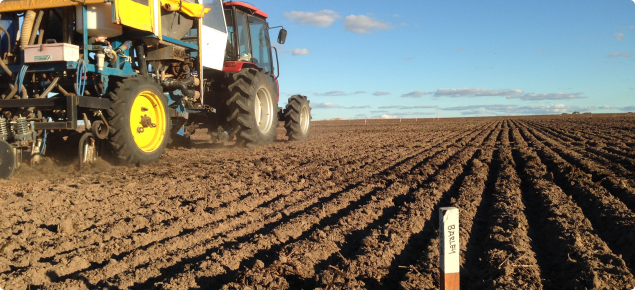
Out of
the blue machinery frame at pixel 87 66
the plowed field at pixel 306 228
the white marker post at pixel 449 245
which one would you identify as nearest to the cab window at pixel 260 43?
the blue machinery frame at pixel 87 66

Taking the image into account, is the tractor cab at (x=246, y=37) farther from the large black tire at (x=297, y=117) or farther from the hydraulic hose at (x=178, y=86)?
the hydraulic hose at (x=178, y=86)

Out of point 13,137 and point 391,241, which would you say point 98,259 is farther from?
point 13,137

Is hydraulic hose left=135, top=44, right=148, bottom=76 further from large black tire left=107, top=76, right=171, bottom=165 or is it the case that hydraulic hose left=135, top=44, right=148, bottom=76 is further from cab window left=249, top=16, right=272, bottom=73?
cab window left=249, top=16, right=272, bottom=73

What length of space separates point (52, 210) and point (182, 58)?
3.59 meters

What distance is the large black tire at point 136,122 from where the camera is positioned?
5.21 m

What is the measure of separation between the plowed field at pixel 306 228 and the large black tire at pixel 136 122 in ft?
0.75

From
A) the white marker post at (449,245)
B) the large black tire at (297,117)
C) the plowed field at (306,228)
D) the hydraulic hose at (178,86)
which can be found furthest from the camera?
the large black tire at (297,117)

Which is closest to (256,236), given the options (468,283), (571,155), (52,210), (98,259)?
(98,259)

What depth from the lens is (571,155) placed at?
24.4ft

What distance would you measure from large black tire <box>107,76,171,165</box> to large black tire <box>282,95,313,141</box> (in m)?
3.79

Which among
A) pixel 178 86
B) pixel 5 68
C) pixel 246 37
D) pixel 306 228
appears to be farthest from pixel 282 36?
pixel 306 228

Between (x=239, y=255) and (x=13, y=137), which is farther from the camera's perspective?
(x=13, y=137)

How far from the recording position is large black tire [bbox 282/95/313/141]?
9648 millimetres

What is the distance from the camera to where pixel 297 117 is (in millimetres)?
9758
